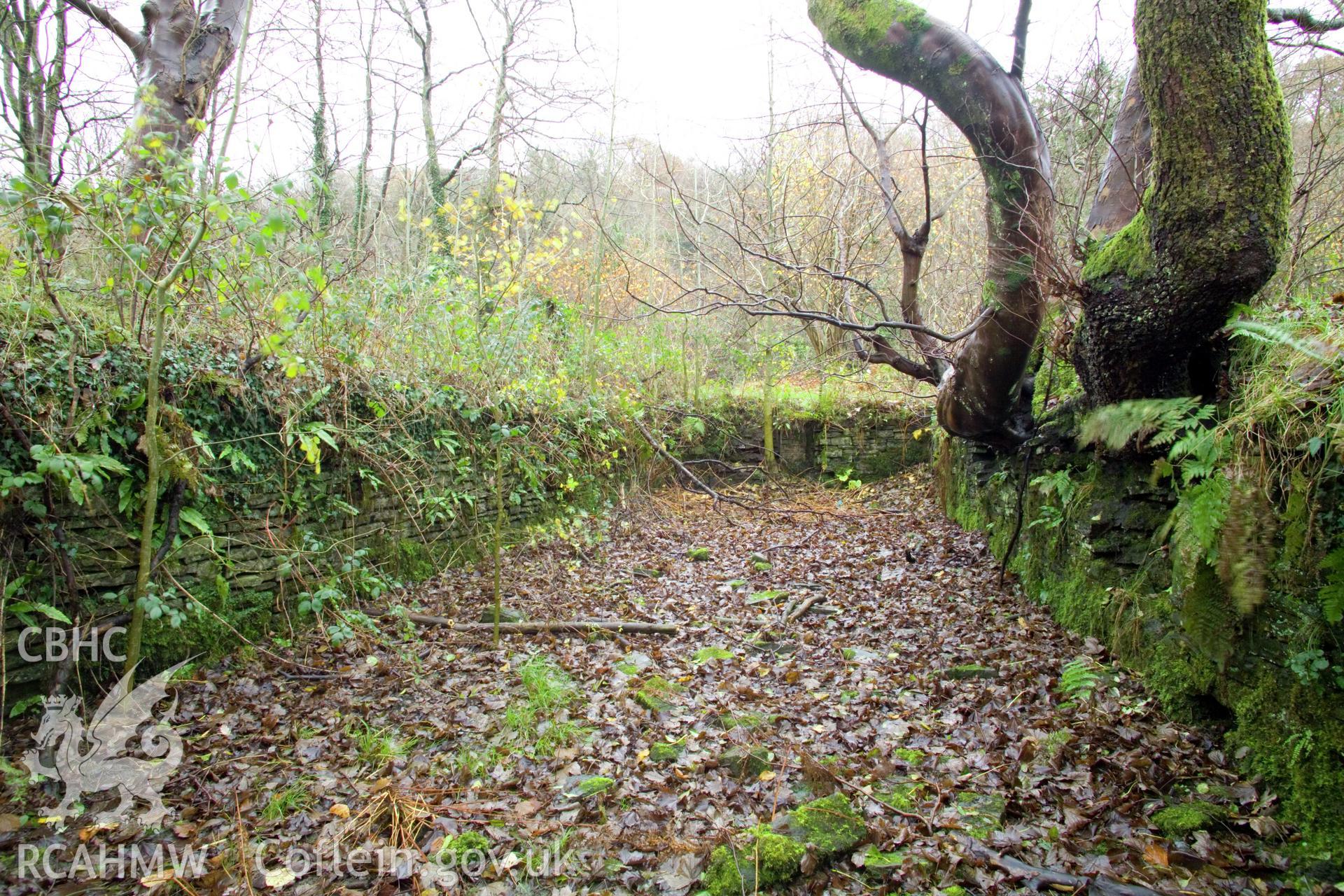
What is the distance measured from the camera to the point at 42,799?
9.49 feet

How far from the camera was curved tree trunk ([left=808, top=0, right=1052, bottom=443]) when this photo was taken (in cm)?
449

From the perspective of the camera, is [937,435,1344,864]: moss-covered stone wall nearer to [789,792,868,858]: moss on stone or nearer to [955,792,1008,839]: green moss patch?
[955,792,1008,839]: green moss patch

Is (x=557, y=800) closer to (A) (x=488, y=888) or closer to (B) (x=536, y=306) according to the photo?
(A) (x=488, y=888)

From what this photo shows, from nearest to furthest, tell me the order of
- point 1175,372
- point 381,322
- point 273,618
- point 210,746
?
1. point 210,746
2. point 1175,372
3. point 273,618
4. point 381,322

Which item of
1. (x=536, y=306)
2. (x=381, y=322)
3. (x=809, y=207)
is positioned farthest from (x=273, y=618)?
(x=809, y=207)

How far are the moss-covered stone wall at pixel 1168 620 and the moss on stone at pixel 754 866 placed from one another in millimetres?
1931

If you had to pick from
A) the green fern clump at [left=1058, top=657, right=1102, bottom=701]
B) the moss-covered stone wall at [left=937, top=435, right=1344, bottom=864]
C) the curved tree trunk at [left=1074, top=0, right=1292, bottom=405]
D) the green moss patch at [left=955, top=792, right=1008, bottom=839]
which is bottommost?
the green moss patch at [left=955, top=792, right=1008, bottom=839]

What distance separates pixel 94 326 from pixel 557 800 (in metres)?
3.78

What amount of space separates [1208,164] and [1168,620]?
2.37m

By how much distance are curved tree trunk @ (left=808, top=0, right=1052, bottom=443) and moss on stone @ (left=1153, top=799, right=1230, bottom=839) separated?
3.00m

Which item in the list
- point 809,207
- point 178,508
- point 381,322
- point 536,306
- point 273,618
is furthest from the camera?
point 809,207

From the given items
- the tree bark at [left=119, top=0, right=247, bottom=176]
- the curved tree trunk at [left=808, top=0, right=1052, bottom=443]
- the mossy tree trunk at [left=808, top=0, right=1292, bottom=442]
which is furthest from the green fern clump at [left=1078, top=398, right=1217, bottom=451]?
the tree bark at [left=119, top=0, right=247, bottom=176]

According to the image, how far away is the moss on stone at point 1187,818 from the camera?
2.64m

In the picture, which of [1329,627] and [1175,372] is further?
[1175,372]
